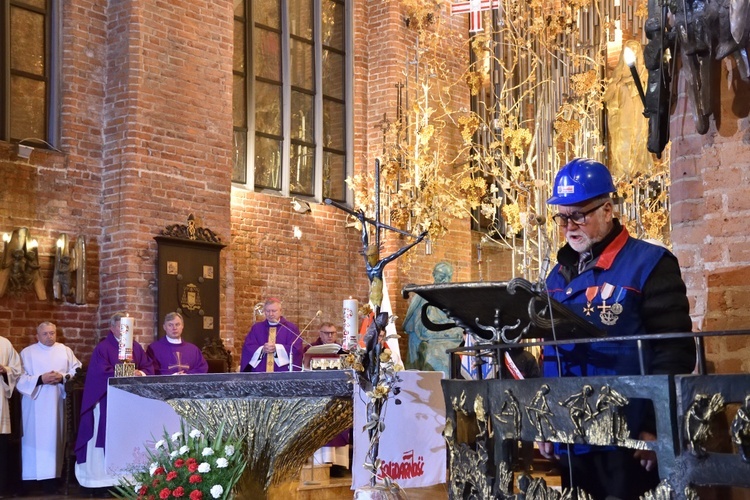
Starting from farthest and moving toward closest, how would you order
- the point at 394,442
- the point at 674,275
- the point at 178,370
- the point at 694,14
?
the point at 178,370
the point at 394,442
the point at 694,14
the point at 674,275

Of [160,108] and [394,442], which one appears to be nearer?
[394,442]

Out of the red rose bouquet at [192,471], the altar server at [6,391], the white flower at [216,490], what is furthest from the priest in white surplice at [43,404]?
the white flower at [216,490]

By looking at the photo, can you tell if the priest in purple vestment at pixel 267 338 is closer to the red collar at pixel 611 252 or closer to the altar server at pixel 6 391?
the altar server at pixel 6 391

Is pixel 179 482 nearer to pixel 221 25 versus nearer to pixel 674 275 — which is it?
pixel 674 275

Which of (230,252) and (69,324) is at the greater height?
(230,252)

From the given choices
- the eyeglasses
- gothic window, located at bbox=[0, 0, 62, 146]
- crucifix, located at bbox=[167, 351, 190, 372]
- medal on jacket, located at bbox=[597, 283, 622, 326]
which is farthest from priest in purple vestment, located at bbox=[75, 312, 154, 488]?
medal on jacket, located at bbox=[597, 283, 622, 326]

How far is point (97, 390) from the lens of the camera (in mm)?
10008

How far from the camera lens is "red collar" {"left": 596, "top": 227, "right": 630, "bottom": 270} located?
3.50m

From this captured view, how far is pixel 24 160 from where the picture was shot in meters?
10.7

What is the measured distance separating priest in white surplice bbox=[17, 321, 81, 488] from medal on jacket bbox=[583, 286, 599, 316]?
7806 millimetres

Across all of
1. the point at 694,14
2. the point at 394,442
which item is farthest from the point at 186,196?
the point at 694,14

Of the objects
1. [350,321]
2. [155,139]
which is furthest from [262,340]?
[350,321]

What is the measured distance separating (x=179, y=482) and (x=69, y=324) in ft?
18.3

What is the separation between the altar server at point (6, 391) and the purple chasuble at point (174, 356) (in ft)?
4.24
